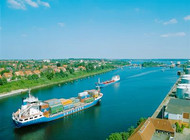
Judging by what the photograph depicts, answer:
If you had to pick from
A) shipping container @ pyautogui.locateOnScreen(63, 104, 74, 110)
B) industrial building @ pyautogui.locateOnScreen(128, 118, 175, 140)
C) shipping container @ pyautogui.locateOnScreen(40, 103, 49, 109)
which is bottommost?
Answer: shipping container @ pyautogui.locateOnScreen(63, 104, 74, 110)

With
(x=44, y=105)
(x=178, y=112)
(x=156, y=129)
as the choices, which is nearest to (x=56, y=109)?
(x=44, y=105)

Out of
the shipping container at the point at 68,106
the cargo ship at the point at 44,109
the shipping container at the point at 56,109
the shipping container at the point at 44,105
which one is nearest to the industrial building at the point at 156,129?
the cargo ship at the point at 44,109

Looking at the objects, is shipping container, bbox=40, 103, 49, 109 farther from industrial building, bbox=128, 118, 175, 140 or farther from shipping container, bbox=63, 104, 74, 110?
industrial building, bbox=128, 118, 175, 140

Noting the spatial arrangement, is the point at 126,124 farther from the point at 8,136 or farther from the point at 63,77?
the point at 63,77

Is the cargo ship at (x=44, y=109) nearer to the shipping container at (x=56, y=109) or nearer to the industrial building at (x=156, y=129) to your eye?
the shipping container at (x=56, y=109)

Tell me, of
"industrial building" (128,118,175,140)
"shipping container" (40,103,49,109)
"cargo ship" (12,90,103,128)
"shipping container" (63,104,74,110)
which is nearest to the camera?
"industrial building" (128,118,175,140)

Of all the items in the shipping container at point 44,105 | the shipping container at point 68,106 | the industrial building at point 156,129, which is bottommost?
the shipping container at point 68,106

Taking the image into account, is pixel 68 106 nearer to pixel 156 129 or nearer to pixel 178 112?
pixel 156 129

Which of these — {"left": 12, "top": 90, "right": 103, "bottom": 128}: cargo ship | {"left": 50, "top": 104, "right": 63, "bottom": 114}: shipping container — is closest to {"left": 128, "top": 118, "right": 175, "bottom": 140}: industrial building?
{"left": 12, "top": 90, "right": 103, "bottom": 128}: cargo ship
